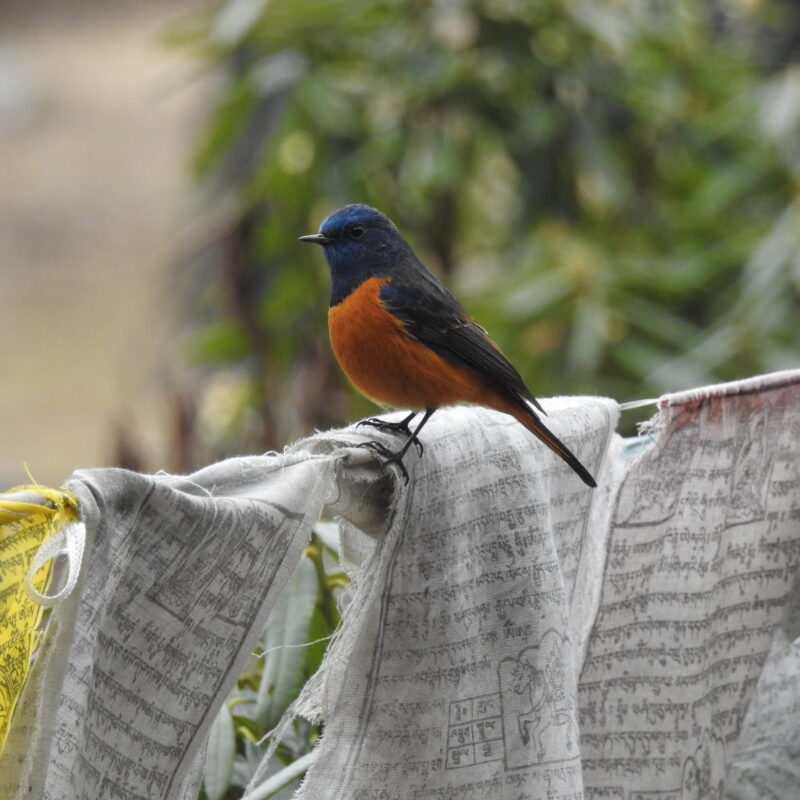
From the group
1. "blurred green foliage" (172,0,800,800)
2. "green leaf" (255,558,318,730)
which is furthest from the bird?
"blurred green foliage" (172,0,800,800)

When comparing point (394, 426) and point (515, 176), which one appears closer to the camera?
point (394, 426)

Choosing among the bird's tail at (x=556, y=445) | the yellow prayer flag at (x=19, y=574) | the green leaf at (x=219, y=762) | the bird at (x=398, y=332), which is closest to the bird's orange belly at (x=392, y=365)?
the bird at (x=398, y=332)

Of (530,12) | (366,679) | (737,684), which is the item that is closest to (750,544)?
(737,684)

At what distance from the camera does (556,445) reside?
1.41 m

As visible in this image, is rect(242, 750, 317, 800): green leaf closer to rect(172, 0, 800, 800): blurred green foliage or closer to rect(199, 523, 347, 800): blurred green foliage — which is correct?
rect(199, 523, 347, 800): blurred green foliage

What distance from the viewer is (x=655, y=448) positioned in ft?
4.99

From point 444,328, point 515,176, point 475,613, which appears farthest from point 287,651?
point 515,176

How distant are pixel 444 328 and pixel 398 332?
0.26 feet

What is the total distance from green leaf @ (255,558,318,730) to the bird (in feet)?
1.48

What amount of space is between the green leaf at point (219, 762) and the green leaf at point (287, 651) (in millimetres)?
57

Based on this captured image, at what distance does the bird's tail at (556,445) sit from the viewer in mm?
1414

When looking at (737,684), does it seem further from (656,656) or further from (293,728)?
(293,728)

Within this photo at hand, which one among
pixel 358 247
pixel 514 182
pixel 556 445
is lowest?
pixel 556 445

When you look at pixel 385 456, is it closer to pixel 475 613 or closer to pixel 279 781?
pixel 475 613
